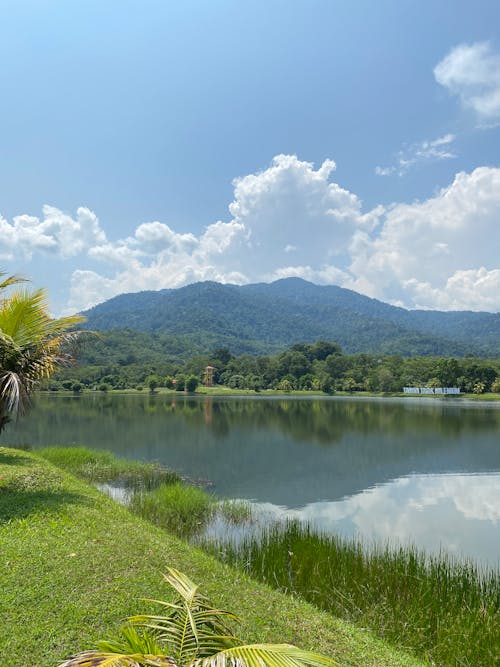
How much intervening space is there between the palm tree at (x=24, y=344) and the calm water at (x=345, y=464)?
24.3 feet

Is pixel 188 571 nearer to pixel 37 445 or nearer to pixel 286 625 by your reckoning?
pixel 286 625

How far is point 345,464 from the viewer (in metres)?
20.1

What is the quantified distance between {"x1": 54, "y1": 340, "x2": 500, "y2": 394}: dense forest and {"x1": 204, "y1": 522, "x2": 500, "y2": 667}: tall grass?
7855cm

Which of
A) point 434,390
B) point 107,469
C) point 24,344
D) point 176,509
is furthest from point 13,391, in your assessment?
point 434,390

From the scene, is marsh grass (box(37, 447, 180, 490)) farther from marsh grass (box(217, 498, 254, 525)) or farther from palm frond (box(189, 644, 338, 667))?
palm frond (box(189, 644, 338, 667))

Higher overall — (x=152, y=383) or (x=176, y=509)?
(x=176, y=509)

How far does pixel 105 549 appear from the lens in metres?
6.04

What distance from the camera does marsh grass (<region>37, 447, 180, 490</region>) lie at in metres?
14.9

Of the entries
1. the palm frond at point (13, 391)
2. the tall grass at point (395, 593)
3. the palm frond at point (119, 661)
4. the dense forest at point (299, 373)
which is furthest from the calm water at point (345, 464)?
the dense forest at point (299, 373)

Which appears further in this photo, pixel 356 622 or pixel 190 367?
pixel 190 367

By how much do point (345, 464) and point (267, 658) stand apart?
1954 cm

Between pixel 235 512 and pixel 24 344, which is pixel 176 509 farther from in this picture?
pixel 24 344

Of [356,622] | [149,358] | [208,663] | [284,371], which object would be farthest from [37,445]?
[149,358]

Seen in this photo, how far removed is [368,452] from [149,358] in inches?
4459
